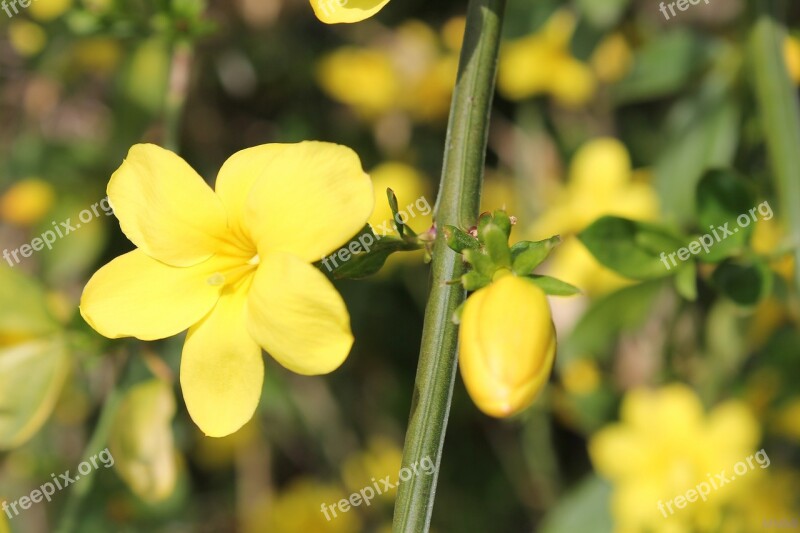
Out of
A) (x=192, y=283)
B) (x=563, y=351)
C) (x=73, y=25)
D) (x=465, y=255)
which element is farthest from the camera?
(x=563, y=351)

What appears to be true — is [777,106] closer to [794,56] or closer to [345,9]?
[794,56]

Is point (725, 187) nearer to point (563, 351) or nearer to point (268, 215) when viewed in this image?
point (563, 351)

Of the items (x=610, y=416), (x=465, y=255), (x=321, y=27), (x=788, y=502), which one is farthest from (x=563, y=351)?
(x=321, y=27)
